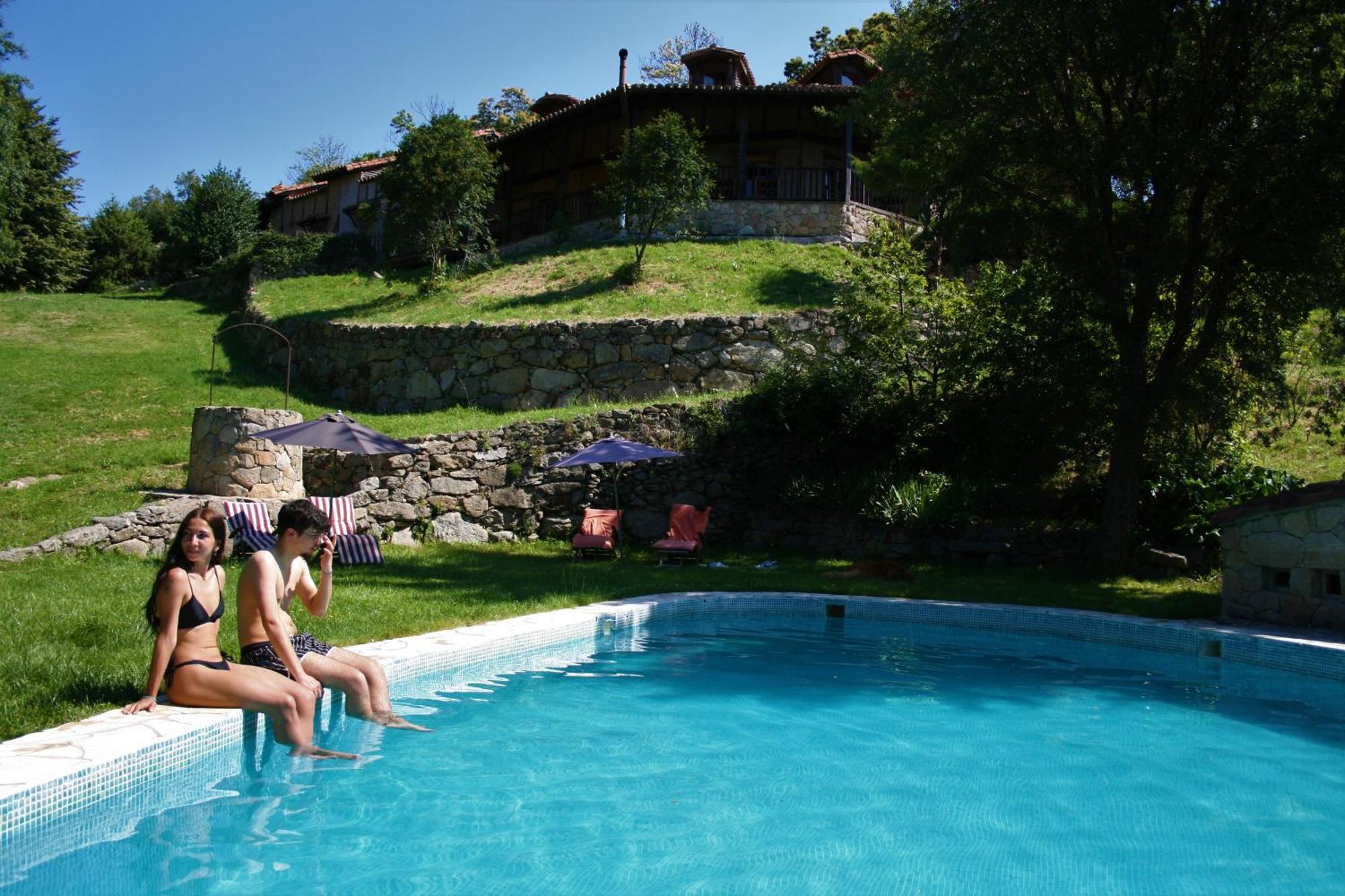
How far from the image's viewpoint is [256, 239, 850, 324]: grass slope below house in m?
20.9

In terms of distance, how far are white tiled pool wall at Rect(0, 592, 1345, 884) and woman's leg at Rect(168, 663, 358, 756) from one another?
0.08 meters

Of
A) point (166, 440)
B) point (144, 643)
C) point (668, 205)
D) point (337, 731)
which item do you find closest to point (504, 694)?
point (337, 731)

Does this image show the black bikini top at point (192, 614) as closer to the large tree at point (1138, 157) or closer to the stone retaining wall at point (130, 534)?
the stone retaining wall at point (130, 534)

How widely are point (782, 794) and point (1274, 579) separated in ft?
21.9

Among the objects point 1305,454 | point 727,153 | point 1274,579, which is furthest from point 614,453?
point 727,153

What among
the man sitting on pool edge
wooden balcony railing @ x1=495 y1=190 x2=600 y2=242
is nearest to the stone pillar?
the man sitting on pool edge

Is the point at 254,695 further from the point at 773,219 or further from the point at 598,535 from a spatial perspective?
the point at 773,219

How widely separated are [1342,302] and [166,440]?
1659 cm

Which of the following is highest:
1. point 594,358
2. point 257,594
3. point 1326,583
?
point 594,358

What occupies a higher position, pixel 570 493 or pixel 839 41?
pixel 839 41

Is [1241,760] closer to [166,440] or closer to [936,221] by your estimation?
[936,221]

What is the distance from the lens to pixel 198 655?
5145mm

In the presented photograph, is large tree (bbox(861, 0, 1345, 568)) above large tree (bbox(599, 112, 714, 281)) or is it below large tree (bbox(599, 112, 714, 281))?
below

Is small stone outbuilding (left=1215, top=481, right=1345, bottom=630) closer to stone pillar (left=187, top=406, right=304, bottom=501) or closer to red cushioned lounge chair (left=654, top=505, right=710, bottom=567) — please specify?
red cushioned lounge chair (left=654, top=505, right=710, bottom=567)
